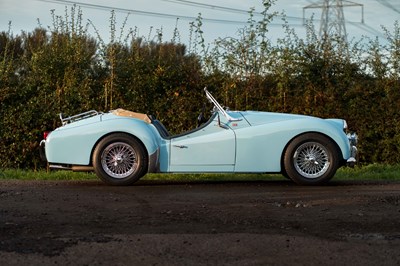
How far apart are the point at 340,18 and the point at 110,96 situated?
16.1 metres

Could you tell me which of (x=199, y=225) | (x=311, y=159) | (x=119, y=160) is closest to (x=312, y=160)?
(x=311, y=159)

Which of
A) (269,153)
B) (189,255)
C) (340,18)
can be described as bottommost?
(189,255)

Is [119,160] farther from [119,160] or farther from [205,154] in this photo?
[205,154]

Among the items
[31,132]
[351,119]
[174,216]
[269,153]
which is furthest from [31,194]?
[351,119]

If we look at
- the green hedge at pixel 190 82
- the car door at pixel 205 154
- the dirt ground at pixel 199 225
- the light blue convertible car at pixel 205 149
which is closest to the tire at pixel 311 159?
the light blue convertible car at pixel 205 149

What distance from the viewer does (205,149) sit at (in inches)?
432

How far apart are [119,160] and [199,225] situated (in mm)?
4054

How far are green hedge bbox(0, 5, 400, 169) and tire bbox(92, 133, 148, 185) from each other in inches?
174

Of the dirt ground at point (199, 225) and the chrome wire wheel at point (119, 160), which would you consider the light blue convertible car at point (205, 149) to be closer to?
the chrome wire wheel at point (119, 160)

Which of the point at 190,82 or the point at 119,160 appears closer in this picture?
the point at 119,160

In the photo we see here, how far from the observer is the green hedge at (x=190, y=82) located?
15235mm

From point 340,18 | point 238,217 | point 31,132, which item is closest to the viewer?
point 238,217

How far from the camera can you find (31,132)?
589 inches

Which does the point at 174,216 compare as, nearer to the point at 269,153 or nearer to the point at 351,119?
the point at 269,153
